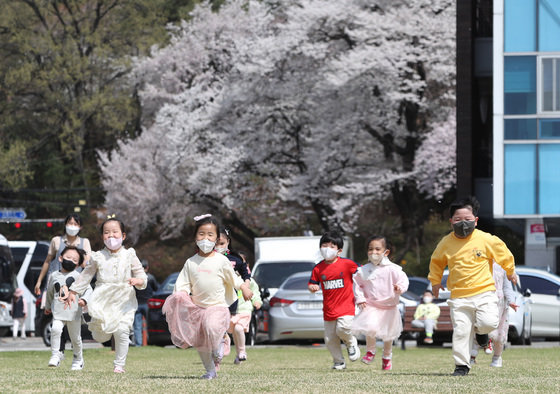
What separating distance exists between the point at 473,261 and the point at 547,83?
2241cm

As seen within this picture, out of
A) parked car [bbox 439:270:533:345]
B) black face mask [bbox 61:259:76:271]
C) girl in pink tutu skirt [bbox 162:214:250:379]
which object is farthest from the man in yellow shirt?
parked car [bbox 439:270:533:345]

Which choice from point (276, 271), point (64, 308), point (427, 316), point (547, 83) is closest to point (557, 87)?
point (547, 83)

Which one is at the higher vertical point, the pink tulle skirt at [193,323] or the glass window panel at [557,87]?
the glass window panel at [557,87]

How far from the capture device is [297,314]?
24.1m

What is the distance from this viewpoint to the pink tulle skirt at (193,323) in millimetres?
11180

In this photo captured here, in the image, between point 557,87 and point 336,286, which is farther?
point 557,87

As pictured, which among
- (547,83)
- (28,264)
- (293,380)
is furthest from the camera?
(28,264)

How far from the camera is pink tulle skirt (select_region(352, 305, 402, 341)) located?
1398 cm

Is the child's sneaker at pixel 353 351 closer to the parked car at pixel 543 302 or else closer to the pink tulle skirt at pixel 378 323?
the pink tulle skirt at pixel 378 323

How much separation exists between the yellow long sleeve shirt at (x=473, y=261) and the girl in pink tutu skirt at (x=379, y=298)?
2.41 metres

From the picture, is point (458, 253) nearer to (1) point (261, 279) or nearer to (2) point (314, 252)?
(1) point (261, 279)

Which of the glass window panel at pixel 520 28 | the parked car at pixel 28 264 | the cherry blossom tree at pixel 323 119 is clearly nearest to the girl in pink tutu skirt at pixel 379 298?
the glass window panel at pixel 520 28

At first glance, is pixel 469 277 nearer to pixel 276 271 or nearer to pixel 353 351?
pixel 353 351

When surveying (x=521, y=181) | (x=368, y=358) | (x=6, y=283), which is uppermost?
(x=521, y=181)
